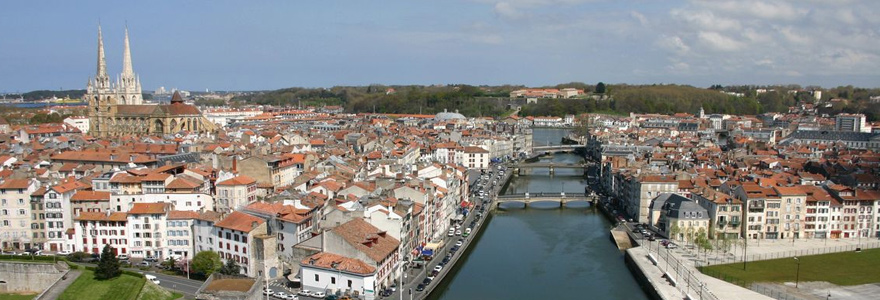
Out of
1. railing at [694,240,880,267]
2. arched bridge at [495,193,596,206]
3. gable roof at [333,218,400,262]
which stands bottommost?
railing at [694,240,880,267]

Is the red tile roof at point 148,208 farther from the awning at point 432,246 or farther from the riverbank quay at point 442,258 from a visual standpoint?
the awning at point 432,246

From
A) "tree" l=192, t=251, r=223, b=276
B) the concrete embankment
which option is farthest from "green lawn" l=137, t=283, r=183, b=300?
the concrete embankment

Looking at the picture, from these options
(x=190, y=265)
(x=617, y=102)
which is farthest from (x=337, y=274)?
(x=617, y=102)

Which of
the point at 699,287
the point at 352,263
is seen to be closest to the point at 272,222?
the point at 352,263

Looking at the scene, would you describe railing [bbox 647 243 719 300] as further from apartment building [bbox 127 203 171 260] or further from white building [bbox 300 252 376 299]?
apartment building [bbox 127 203 171 260]

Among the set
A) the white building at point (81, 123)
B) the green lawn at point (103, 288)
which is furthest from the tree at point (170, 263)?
the white building at point (81, 123)

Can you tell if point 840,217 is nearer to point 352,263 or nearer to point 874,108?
point 352,263

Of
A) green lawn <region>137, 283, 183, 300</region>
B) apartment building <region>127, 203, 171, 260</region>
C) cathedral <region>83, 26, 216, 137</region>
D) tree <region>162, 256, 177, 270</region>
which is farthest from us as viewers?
cathedral <region>83, 26, 216, 137</region>
